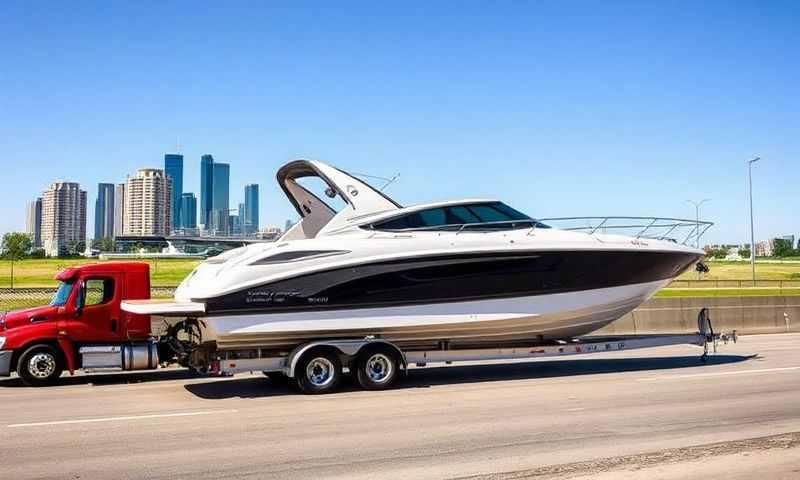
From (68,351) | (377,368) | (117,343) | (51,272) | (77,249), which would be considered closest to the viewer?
(377,368)

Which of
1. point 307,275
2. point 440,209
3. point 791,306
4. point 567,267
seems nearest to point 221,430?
point 307,275

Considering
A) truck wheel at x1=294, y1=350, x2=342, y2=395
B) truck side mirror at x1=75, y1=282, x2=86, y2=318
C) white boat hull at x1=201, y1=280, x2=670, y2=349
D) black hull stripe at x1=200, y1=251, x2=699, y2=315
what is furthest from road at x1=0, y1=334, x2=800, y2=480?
black hull stripe at x1=200, y1=251, x2=699, y2=315

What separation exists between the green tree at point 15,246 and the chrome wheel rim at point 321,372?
46841 mm

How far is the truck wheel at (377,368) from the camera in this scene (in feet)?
44.4

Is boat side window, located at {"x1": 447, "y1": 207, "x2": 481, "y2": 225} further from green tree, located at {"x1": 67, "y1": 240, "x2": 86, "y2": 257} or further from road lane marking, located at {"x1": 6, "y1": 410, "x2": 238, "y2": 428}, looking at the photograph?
green tree, located at {"x1": 67, "y1": 240, "x2": 86, "y2": 257}

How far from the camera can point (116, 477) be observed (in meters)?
7.47

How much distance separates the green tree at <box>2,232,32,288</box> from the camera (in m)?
54.4

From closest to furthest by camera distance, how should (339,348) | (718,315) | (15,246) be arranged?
(339,348), (718,315), (15,246)

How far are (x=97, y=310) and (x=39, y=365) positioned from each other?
1395 mm

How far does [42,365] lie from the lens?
14.5 m

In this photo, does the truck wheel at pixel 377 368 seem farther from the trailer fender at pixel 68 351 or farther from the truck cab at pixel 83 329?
the trailer fender at pixel 68 351

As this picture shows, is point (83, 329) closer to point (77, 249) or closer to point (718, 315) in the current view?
point (718, 315)

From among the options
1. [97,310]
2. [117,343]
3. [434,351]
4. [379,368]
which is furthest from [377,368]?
[97,310]

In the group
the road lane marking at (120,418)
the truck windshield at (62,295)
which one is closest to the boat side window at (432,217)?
the road lane marking at (120,418)
